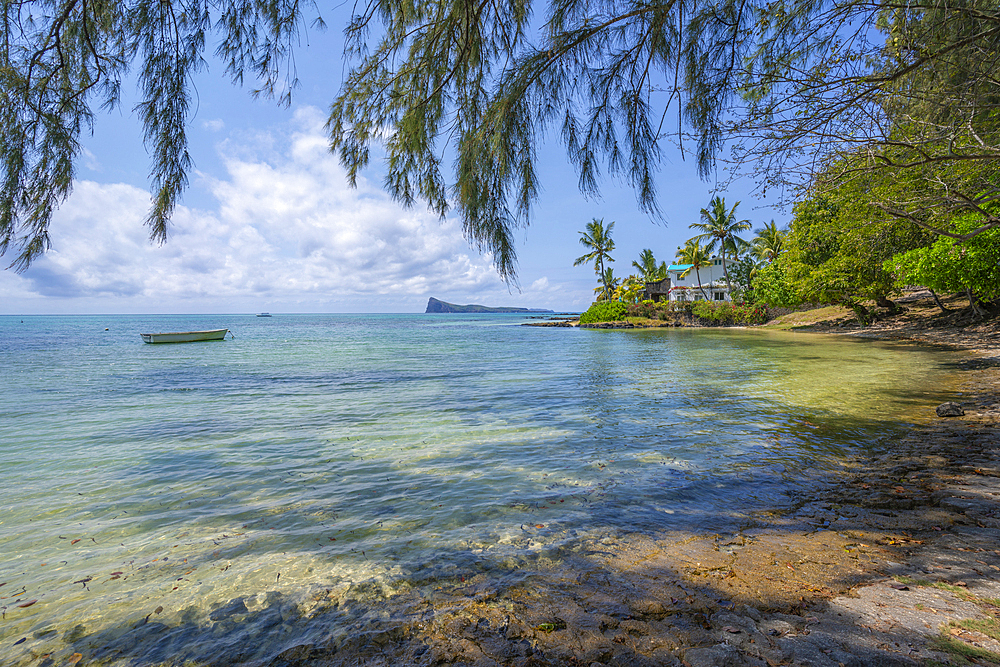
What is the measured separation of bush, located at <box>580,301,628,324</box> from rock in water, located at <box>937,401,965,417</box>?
45063 mm

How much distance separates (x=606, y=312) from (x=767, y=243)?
18.9 meters

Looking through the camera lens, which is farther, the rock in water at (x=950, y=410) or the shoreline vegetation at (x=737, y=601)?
the rock in water at (x=950, y=410)

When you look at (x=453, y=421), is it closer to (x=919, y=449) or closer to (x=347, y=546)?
(x=347, y=546)

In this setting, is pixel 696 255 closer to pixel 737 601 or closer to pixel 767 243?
pixel 767 243

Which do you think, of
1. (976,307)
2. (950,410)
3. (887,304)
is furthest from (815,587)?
(887,304)

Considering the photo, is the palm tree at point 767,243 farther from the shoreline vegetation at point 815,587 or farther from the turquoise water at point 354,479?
the shoreline vegetation at point 815,587

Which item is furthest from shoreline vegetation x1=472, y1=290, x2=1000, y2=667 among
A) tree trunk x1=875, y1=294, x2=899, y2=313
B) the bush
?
the bush

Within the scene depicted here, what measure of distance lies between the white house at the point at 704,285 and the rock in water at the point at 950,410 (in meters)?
44.7

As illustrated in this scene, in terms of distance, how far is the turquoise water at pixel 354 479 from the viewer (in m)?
3.30

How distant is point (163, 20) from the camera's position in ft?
10.4

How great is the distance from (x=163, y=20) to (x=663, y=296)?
196 feet

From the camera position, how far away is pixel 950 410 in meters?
7.21

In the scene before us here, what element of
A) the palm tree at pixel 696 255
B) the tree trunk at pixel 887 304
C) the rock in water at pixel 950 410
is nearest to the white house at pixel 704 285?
the palm tree at pixel 696 255

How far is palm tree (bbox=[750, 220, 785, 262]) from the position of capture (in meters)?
47.1
